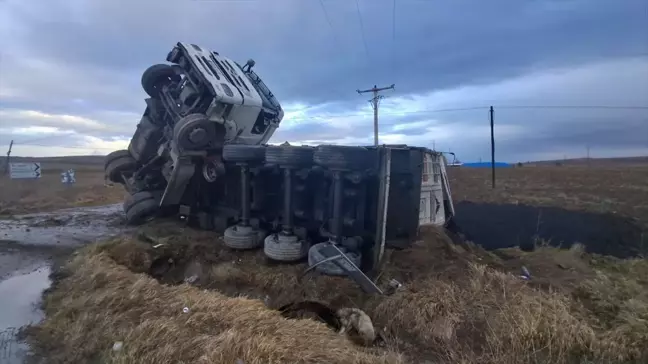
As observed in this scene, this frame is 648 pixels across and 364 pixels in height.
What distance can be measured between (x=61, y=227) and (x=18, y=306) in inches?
226

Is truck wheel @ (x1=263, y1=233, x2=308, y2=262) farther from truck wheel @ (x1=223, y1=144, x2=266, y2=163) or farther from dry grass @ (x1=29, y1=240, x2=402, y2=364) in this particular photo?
dry grass @ (x1=29, y1=240, x2=402, y2=364)

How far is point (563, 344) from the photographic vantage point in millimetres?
3982

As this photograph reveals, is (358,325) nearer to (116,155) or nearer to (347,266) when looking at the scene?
(347,266)

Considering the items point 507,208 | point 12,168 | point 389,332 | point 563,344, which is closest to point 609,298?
point 563,344

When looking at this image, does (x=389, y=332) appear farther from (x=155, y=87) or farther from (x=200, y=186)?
(x=155, y=87)

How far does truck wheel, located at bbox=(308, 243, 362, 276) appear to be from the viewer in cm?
607

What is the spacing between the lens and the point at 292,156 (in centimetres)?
688

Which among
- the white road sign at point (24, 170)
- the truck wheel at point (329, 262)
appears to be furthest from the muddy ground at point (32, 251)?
the white road sign at point (24, 170)

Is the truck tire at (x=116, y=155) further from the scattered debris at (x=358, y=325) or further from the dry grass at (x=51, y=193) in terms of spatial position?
the scattered debris at (x=358, y=325)

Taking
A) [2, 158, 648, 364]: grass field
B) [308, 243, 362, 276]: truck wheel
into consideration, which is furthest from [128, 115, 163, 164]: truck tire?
[308, 243, 362, 276]: truck wheel

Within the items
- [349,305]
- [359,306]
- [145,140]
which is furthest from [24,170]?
[359,306]

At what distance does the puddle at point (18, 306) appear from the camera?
14.0ft

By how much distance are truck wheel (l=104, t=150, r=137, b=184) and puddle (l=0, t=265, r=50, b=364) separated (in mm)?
3960

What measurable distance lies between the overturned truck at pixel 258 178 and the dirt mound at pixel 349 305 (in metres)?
0.48
